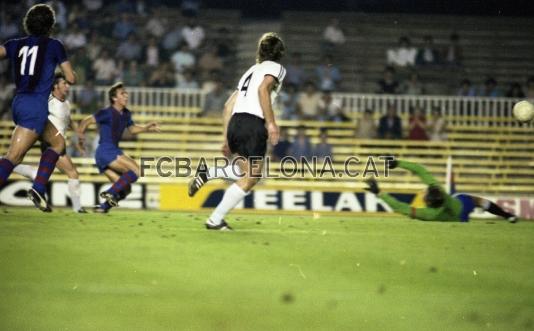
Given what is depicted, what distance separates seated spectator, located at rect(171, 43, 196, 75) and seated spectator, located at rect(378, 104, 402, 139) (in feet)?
16.8

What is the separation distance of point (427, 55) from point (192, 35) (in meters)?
6.16

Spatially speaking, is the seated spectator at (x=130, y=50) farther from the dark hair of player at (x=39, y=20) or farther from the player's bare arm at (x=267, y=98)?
the player's bare arm at (x=267, y=98)

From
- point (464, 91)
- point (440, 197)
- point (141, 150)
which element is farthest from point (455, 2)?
point (440, 197)

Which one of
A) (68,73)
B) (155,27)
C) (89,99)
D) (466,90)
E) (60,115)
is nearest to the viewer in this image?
(68,73)

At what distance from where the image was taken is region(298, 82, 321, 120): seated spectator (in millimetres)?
21938

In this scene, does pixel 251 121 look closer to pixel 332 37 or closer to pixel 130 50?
pixel 130 50

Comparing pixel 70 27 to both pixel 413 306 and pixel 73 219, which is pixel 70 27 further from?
pixel 413 306

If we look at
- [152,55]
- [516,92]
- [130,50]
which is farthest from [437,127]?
[130,50]

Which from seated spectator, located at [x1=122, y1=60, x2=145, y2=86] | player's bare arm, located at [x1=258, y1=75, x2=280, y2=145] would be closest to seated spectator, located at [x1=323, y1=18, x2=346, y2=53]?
seated spectator, located at [x1=122, y1=60, x2=145, y2=86]

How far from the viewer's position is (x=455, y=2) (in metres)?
26.6

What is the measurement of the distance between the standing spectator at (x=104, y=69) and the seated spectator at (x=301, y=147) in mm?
4878

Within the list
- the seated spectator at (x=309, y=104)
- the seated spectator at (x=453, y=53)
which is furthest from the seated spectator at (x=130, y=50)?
the seated spectator at (x=453, y=53)

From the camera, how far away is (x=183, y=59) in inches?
914

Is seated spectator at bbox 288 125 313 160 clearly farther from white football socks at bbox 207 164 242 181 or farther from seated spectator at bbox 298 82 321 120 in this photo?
white football socks at bbox 207 164 242 181
